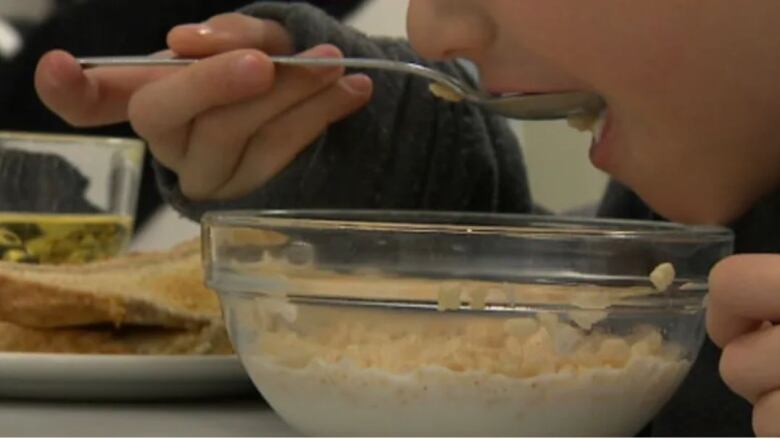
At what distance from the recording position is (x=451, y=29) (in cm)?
48

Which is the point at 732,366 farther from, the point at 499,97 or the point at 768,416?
the point at 499,97

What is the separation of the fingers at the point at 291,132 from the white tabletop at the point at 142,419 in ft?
0.74

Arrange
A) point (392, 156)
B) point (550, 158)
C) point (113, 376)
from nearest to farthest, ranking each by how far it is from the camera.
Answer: point (113, 376), point (392, 156), point (550, 158)

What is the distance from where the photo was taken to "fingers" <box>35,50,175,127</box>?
0.59m

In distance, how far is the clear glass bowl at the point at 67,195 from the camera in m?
0.73

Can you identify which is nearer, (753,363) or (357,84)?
(753,363)

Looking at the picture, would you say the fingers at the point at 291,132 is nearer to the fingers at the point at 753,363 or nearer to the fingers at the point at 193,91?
the fingers at the point at 193,91

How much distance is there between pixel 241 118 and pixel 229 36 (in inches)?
1.7

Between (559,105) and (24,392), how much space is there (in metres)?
0.25

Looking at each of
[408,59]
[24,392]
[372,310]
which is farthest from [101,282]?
[408,59]

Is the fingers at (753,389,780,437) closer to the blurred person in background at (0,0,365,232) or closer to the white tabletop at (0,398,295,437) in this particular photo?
the white tabletop at (0,398,295,437)

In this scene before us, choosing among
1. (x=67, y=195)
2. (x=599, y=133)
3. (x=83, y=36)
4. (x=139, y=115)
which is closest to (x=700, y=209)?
(x=599, y=133)

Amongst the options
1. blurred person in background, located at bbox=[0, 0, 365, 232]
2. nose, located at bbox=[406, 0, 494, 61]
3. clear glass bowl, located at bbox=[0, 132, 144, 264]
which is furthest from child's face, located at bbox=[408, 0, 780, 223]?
blurred person in background, located at bbox=[0, 0, 365, 232]

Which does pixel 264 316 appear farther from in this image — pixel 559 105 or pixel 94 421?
pixel 559 105
